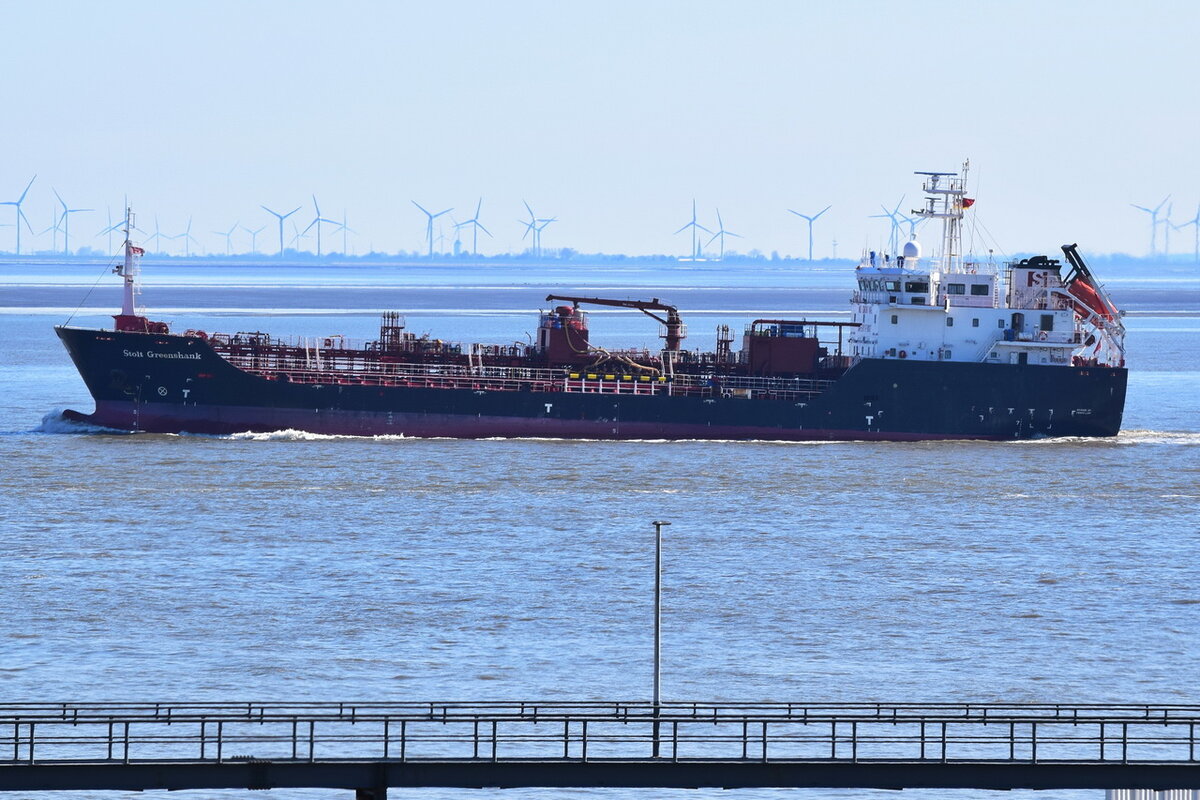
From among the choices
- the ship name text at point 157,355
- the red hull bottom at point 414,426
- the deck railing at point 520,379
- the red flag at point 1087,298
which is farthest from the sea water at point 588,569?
the red flag at point 1087,298

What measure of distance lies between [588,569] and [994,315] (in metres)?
32.3

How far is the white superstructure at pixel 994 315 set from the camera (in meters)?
76.2

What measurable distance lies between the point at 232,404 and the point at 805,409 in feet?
76.1

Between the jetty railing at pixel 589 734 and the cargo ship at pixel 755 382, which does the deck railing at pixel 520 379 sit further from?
the jetty railing at pixel 589 734

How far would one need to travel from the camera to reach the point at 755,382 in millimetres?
78938

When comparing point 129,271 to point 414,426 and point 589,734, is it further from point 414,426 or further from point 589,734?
point 589,734

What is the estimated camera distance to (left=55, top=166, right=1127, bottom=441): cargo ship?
74.8 metres

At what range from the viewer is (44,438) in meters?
76.7

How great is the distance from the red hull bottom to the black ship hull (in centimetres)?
4

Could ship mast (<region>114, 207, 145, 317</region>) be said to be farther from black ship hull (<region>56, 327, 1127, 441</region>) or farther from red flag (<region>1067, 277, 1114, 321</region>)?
red flag (<region>1067, 277, 1114, 321</region>)

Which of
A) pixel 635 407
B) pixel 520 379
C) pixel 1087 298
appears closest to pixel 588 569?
pixel 635 407

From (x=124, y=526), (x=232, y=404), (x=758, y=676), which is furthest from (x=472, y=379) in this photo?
(x=758, y=676)

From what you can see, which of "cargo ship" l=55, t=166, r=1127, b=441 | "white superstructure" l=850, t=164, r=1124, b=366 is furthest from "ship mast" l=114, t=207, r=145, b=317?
"white superstructure" l=850, t=164, r=1124, b=366

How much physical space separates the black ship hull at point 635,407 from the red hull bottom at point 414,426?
0.04m
